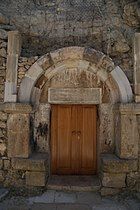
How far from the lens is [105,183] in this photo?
5.23 m

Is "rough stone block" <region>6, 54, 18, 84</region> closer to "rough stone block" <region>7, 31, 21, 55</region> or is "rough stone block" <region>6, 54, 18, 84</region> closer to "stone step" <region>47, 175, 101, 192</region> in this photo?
"rough stone block" <region>7, 31, 21, 55</region>

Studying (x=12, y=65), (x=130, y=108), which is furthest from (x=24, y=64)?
(x=130, y=108)

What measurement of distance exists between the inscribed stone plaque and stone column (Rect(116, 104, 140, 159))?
791 mm

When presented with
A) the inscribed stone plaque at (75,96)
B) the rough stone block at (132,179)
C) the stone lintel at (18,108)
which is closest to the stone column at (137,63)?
the inscribed stone plaque at (75,96)

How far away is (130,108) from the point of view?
522 centimetres

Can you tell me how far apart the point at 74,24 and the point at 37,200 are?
414cm

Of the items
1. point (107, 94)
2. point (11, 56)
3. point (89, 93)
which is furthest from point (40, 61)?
point (107, 94)

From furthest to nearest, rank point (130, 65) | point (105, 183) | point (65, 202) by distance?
point (130, 65) → point (105, 183) → point (65, 202)

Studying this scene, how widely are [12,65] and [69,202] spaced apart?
3.05m

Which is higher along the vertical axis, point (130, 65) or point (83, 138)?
point (130, 65)

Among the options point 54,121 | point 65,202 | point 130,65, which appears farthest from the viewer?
point 54,121

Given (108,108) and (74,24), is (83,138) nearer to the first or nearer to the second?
(108,108)

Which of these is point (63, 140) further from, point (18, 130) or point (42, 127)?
point (18, 130)

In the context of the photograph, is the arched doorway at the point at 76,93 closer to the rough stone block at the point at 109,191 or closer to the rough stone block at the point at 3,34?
the rough stone block at the point at 109,191
